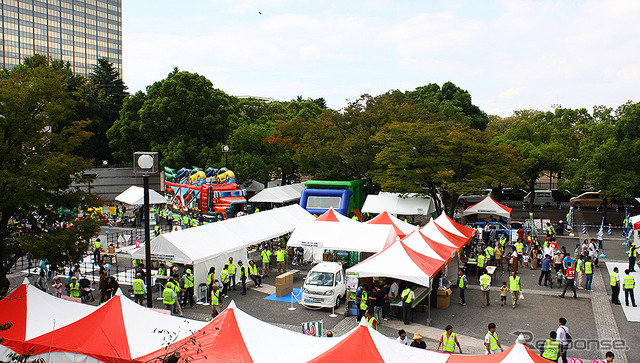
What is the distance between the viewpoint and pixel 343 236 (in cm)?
2002

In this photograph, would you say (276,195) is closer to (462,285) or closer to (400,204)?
(400,204)

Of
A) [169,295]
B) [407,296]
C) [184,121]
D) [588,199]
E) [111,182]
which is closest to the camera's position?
[407,296]

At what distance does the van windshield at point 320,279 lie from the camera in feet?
53.6

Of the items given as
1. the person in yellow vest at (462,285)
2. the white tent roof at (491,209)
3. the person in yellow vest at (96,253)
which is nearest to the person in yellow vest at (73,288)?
the person in yellow vest at (96,253)

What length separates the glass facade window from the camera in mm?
88625

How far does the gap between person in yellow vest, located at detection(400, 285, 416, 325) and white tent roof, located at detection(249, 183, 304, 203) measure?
22.1 meters

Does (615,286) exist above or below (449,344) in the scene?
below

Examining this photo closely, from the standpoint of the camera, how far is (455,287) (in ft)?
64.3

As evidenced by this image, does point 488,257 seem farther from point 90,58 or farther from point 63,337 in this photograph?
point 90,58

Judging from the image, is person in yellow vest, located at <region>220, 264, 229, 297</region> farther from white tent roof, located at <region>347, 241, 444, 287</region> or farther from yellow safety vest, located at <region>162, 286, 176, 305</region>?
→ white tent roof, located at <region>347, 241, 444, 287</region>

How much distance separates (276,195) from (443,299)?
2227cm

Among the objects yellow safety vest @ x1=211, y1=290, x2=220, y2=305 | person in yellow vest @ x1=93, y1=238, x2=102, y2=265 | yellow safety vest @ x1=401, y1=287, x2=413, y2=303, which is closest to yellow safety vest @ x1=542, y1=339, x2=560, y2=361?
yellow safety vest @ x1=401, y1=287, x2=413, y2=303

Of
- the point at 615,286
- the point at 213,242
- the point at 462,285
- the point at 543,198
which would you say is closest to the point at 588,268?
the point at 615,286

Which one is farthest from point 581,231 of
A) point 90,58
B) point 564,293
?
point 90,58
